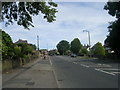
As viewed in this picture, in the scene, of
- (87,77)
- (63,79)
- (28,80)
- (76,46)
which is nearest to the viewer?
(28,80)

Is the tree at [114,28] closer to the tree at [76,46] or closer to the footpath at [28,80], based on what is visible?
the footpath at [28,80]

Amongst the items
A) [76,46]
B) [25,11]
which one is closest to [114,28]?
[25,11]

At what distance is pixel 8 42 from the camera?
23172mm

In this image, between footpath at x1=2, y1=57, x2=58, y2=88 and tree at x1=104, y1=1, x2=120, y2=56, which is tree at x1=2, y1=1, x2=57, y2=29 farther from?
tree at x1=104, y1=1, x2=120, y2=56

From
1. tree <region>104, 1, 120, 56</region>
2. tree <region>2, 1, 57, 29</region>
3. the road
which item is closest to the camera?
the road

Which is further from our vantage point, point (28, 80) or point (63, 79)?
point (63, 79)

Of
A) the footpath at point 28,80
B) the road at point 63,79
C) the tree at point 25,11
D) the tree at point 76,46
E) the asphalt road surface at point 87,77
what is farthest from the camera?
the tree at point 76,46

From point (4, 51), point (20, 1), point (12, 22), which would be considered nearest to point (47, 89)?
point (4, 51)

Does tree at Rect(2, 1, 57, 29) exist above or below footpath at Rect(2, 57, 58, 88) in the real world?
above

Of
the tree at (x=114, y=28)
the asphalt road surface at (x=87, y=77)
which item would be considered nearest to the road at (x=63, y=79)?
the asphalt road surface at (x=87, y=77)

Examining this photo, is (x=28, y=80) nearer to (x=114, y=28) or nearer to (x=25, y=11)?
(x=25, y=11)

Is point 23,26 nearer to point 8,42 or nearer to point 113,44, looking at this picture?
point 8,42

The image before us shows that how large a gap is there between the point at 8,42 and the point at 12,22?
6.59 feet

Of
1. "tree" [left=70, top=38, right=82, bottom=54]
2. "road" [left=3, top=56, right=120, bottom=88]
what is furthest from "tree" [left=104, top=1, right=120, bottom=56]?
"tree" [left=70, top=38, right=82, bottom=54]
